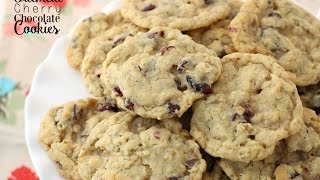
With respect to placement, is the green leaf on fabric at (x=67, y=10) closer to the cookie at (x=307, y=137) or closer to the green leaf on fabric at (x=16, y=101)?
the green leaf on fabric at (x=16, y=101)

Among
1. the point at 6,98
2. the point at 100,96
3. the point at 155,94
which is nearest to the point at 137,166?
the point at 155,94

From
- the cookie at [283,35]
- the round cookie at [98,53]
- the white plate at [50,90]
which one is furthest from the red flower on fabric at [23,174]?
the cookie at [283,35]

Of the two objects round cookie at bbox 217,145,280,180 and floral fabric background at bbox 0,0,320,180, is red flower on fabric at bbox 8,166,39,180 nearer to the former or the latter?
floral fabric background at bbox 0,0,320,180

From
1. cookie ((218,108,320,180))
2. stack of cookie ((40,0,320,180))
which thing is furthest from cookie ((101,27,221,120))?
cookie ((218,108,320,180))

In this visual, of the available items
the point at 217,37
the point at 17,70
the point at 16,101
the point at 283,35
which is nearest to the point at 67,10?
the point at 17,70

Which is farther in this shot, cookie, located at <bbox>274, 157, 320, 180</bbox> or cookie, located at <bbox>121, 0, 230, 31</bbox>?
cookie, located at <bbox>121, 0, 230, 31</bbox>

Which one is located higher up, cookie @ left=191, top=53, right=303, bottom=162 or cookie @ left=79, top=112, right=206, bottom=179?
cookie @ left=191, top=53, right=303, bottom=162

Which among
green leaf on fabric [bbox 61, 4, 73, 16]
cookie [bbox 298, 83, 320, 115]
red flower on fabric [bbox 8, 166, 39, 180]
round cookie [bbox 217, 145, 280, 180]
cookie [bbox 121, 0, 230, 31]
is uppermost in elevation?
cookie [bbox 121, 0, 230, 31]
